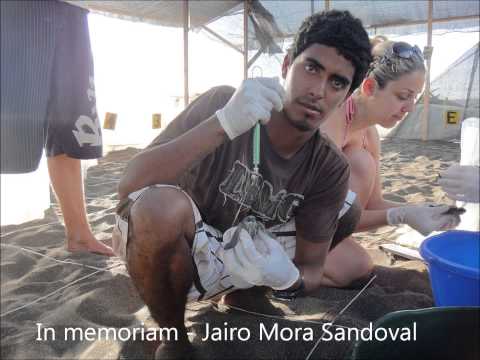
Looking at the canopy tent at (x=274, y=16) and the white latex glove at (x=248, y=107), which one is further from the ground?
the canopy tent at (x=274, y=16)

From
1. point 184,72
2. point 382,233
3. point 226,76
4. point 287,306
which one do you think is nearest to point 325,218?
point 287,306

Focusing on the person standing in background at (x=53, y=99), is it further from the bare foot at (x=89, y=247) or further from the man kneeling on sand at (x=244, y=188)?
the man kneeling on sand at (x=244, y=188)

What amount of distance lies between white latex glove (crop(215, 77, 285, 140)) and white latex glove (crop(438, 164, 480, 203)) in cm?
60

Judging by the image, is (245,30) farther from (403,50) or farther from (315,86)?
(315,86)

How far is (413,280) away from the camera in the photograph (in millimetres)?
1519

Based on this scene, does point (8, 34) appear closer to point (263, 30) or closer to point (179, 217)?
point (179, 217)

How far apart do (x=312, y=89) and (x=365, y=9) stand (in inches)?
219

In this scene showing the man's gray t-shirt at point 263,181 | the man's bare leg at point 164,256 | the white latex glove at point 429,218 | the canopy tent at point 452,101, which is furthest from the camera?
the canopy tent at point 452,101

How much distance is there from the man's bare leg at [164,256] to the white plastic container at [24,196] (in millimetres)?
1040

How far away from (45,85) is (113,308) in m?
0.87

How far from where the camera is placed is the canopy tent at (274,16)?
17.9 feet

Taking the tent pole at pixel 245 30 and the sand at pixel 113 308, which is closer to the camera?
the sand at pixel 113 308

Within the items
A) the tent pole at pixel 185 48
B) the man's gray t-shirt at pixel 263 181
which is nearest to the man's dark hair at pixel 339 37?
the man's gray t-shirt at pixel 263 181

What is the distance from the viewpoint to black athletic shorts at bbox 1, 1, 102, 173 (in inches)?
56.9
